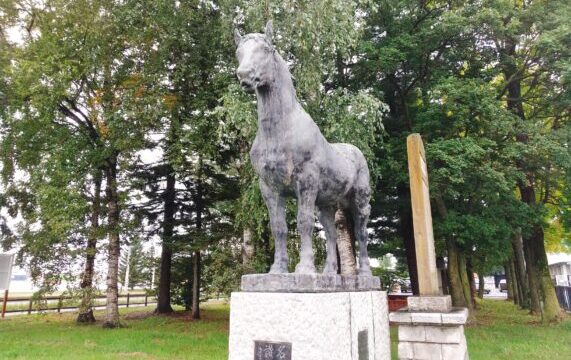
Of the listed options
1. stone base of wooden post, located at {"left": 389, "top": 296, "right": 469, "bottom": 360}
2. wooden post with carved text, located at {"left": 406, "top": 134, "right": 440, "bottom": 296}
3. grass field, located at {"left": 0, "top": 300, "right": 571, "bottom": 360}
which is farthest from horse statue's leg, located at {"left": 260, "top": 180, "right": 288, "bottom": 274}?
grass field, located at {"left": 0, "top": 300, "right": 571, "bottom": 360}

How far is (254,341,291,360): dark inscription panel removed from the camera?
10.7 feet

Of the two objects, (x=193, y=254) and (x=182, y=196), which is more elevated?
(x=182, y=196)

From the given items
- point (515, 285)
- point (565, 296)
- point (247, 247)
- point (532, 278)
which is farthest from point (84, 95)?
point (515, 285)

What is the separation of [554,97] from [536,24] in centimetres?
237

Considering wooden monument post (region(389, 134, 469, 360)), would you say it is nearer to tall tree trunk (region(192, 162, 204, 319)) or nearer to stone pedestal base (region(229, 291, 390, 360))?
stone pedestal base (region(229, 291, 390, 360))

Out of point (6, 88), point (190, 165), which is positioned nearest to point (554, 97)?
point (190, 165)

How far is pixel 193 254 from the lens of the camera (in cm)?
1777

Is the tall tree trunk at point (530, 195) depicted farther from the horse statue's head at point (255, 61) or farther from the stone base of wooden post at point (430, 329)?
the horse statue's head at point (255, 61)

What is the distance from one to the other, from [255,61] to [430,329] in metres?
4.66

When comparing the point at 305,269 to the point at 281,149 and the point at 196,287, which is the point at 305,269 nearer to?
the point at 281,149

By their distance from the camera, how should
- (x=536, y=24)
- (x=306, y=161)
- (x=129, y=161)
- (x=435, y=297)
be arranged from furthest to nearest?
1. (x=129, y=161)
2. (x=536, y=24)
3. (x=435, y=297)
4. (x=306, y=161)

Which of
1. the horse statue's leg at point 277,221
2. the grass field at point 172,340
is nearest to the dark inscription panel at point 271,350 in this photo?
the horse statue's leg at point 277,221

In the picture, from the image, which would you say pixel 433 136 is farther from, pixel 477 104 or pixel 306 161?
pixel 306 161

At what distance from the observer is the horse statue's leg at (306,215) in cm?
364
